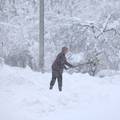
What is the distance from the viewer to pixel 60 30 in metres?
24.0

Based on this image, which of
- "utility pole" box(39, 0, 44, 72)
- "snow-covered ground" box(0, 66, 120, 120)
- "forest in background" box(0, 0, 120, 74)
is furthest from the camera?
"forest in background" box(0, 0, 120, 74)

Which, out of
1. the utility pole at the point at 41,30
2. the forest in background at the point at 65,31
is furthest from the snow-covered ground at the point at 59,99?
the forest in background at the point at 65,31

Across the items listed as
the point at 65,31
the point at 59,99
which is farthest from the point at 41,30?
the point at 59,99

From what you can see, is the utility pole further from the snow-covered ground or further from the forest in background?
the forest in background

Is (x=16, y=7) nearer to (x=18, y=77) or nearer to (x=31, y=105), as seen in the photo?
(x=18, y=77)

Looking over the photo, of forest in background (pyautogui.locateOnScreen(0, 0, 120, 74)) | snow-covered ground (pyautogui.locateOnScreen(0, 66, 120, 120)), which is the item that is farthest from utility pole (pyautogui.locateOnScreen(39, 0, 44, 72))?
forest in background (pyautogui.locateOnScreen(0, 0, 120, 74))

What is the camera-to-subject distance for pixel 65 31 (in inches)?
944

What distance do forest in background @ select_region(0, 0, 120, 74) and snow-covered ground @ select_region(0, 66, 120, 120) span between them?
6.77 m

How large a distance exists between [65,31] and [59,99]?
12.1 metres

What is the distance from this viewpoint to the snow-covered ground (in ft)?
34.3

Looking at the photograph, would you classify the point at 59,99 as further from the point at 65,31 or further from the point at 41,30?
the point at 65,31

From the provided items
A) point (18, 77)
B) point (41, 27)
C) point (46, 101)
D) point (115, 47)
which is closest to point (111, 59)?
point (115, 47)

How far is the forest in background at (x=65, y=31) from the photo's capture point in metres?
23.6

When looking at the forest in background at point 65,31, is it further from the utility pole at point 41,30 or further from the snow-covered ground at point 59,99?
the snow-covered ground at point 59,99
